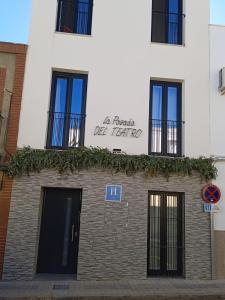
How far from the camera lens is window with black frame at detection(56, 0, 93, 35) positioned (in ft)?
37.5

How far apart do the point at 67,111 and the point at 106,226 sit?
11.9ft

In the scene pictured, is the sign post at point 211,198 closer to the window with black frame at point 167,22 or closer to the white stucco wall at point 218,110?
the white stucco wall at point 218,110

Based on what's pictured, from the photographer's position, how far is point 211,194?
10312 mm

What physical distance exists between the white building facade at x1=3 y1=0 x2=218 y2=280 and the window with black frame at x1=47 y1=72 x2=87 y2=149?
0.03 metres

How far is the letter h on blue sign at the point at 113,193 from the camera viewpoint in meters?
10.2

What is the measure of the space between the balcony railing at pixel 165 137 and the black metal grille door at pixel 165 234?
132 cm

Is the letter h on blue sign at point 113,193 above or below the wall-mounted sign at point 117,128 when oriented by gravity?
below

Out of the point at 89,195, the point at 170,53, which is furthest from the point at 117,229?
the point at 170,53

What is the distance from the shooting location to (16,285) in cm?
899

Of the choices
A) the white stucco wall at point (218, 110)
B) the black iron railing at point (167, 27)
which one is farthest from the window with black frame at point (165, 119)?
the black iron railing at point (167, 27)

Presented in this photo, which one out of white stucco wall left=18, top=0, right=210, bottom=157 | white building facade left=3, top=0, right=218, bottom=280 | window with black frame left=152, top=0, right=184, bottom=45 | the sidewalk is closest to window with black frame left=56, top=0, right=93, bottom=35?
white building facade left=3, top=0, right=218, bottom=280

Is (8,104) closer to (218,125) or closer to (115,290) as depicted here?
(115,290)

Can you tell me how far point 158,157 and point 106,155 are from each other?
1548 mm

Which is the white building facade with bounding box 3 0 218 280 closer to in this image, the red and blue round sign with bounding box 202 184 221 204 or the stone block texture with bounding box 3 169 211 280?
the stone block texture with bounding box 3 169 211 280
